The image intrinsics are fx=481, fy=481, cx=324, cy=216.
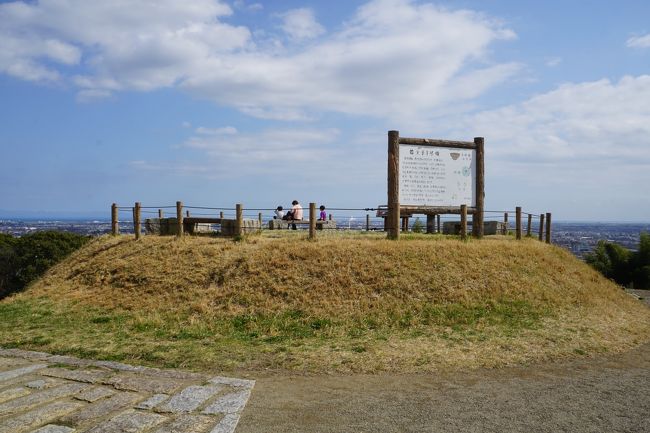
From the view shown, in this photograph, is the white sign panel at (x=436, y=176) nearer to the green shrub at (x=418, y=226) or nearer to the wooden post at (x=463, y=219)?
the wooden post at (x=463, y=219)

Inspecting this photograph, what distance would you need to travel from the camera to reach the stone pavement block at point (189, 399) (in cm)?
593

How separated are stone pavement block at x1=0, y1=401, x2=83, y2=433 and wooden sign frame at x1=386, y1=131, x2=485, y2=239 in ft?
33.8

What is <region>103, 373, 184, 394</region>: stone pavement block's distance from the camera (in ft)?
21.7

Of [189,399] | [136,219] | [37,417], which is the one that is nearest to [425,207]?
[136,219]

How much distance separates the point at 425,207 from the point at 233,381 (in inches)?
402

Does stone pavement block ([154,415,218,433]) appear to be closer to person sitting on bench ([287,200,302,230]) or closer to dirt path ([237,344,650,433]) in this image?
dirt path ([237,344,650,433])

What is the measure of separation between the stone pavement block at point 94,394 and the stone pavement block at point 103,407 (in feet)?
0.44

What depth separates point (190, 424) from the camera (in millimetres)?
5512

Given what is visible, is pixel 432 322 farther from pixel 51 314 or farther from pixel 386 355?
pixel 51 314

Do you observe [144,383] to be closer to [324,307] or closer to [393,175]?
[324,307]

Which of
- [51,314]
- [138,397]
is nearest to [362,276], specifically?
[138,397]

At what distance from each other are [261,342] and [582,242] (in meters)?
32.7

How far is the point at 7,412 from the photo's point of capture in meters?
5.67

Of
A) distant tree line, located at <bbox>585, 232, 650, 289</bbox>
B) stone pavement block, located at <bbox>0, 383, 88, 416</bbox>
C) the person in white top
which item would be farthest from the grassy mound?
distant tree line, located at <bbox>585, 232, 650, 289</bbox>
